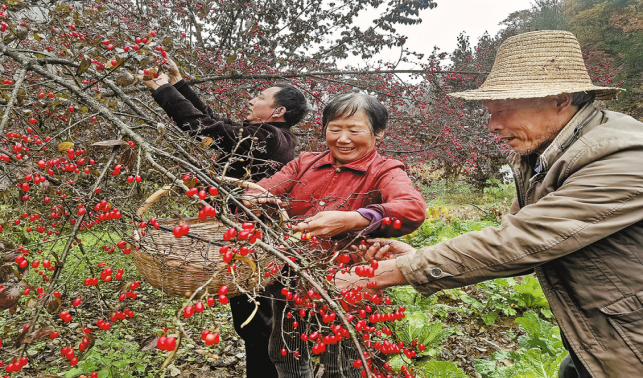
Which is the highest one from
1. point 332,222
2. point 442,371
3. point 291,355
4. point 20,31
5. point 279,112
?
point 20,31

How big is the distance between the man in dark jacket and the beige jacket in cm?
139

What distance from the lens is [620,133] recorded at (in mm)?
1352

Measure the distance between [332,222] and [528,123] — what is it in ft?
3.80

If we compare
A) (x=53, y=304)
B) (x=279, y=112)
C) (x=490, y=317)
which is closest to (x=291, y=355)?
(x=53, y=304)

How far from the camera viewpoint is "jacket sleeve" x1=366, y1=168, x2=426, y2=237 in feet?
5.49

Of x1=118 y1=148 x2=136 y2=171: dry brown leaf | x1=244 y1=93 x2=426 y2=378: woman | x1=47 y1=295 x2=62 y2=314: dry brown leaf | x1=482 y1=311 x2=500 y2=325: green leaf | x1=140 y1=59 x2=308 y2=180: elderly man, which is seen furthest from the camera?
x1=482 y1=311 x2=500 y2=325: green leaf

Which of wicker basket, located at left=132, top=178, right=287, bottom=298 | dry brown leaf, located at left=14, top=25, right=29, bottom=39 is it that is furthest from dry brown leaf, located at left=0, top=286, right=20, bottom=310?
dry brown leaf, located at left=14, top=25, right=29, bottom=39

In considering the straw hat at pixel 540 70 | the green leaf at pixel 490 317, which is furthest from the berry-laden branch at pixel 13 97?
the green leaf at pixel 490 317

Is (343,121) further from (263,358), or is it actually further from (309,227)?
(263,358)

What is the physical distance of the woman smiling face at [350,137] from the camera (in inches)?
77.1

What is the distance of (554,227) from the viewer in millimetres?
1326

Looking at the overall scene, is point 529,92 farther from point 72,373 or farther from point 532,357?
point 72,373

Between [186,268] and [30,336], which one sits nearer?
[30,336]

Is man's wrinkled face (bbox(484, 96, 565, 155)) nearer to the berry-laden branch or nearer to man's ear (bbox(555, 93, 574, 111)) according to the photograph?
man's ear (bbox(555, 93, 574, 111))
